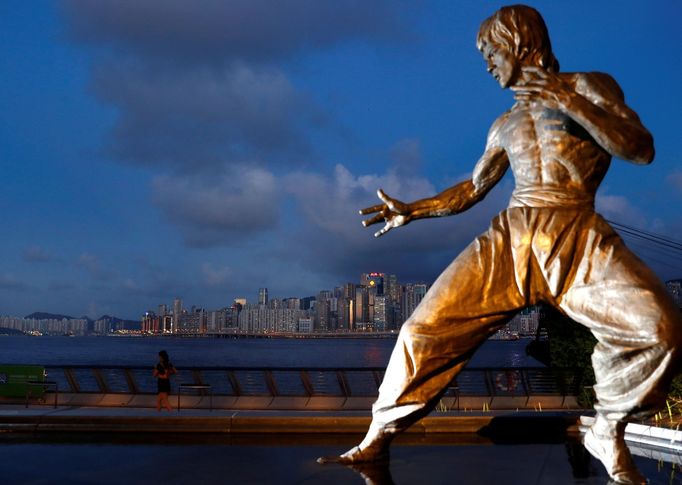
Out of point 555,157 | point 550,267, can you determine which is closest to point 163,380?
point 550,267

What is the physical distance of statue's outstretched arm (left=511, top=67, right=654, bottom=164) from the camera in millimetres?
3967

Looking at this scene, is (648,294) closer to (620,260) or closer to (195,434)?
(620,260)

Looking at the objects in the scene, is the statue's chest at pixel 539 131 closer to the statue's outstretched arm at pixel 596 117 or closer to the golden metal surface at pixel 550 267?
the golden metal surface at pixel 550 267

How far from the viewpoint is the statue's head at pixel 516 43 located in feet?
15.2

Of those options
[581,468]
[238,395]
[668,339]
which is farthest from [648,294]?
[238,395]

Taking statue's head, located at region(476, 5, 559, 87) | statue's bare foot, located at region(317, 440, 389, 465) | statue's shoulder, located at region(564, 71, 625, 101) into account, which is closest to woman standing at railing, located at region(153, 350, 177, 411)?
statue's bare foot, located at region(317, 440, 389, 465)

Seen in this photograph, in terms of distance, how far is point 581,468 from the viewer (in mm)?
5375

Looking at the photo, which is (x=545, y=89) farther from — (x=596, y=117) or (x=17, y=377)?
(x=17, y=377)

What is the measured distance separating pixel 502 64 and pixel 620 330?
1.83 metres

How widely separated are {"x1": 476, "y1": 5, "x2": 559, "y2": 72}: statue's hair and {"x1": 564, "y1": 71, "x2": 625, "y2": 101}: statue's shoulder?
0.30 metres

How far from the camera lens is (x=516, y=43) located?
15.2 feet

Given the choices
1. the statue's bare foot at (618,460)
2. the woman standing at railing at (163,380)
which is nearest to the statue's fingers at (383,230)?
the statue's bare foot at (618,460)

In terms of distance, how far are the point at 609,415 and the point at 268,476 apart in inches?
93.1

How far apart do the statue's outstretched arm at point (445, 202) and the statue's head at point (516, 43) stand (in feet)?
2.06
